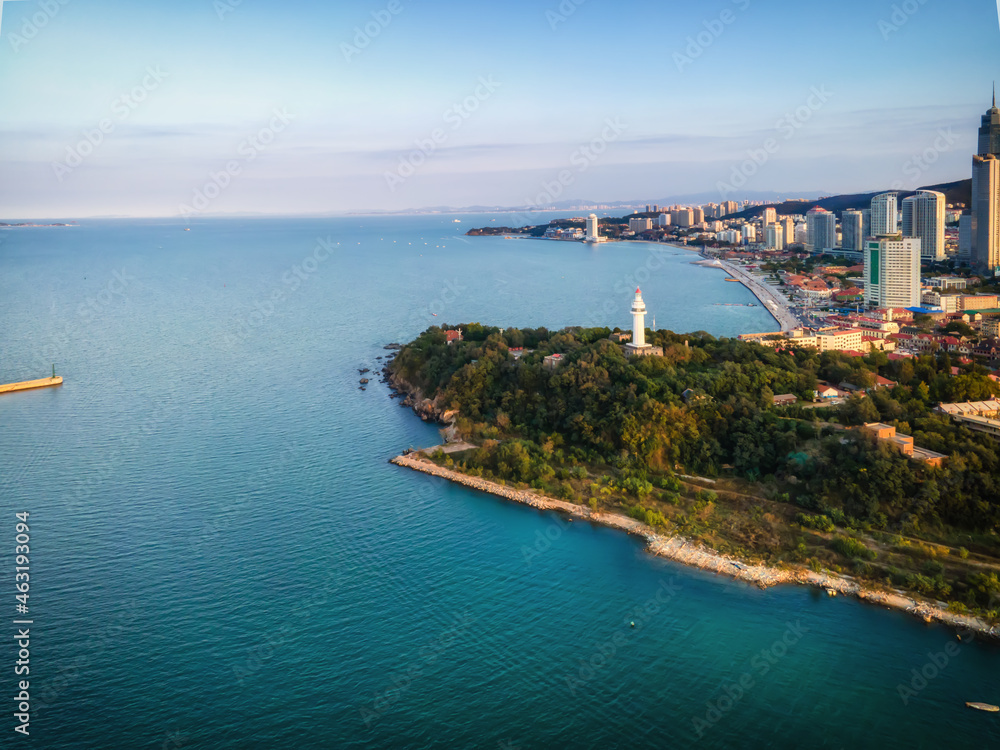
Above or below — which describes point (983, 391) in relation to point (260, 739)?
above

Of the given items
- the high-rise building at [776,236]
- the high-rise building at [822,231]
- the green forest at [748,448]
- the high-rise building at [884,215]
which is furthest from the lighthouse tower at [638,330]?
the high-rise building at [776,236]

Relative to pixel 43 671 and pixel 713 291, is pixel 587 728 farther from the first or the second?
pixel 713 291

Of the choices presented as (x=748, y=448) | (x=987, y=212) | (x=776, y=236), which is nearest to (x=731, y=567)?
(x=748, y=448)

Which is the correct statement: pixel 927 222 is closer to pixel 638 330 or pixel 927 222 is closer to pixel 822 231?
pixel 822 231

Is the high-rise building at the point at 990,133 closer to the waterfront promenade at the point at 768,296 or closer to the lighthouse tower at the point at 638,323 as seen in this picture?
the waterfront promenade at the point at 768,296

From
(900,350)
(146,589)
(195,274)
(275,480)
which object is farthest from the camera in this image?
(195,274)

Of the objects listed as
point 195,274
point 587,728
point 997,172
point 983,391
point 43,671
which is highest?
point 997,172

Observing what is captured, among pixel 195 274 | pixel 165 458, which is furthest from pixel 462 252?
pixel 165 458

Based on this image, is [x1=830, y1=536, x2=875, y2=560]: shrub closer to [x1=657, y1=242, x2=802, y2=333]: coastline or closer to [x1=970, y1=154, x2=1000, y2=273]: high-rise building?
[x1=657, y1=242, x2=802, y2=333]: coastline
